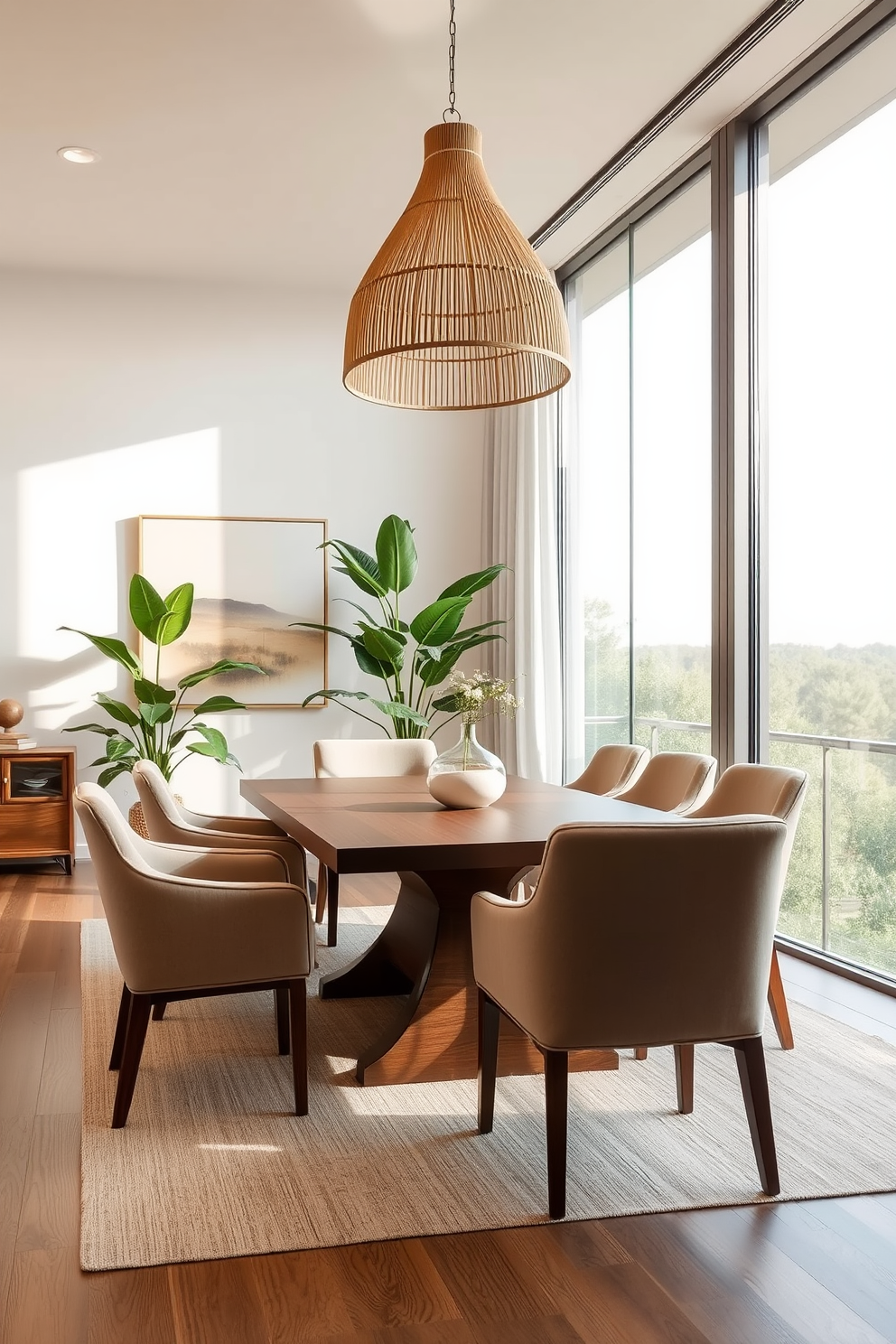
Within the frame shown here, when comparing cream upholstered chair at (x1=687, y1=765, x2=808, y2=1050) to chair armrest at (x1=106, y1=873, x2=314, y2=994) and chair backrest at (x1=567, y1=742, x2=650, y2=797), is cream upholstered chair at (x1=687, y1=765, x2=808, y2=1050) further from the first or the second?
chair armrest at (x1=106, y1=873, x2=314, y2=994)

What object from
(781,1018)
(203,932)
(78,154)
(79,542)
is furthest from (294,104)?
(781,1018)

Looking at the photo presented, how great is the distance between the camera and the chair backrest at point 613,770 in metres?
4.22

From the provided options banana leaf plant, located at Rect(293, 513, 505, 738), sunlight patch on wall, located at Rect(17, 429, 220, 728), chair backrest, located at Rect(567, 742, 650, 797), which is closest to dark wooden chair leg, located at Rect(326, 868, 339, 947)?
chair backrest, located at Rect(567, 742, 650, 797)

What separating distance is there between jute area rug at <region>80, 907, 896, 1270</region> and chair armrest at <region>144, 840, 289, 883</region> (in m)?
0.48

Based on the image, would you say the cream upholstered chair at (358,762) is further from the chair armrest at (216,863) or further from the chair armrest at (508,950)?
the chair armrest at (508,950)

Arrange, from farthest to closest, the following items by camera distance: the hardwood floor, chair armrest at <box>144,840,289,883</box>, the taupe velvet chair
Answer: the taupe velvet chair < chair armrest at <box>144,840,289,883</box> < the hardwood floor

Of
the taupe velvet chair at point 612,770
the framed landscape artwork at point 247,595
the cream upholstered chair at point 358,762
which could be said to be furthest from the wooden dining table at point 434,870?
the framed landscape artwork at point 247,595

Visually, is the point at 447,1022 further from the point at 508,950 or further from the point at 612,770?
the point at 612,770

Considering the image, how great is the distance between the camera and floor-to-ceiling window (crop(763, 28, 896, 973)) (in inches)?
150

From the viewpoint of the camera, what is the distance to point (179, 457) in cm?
652

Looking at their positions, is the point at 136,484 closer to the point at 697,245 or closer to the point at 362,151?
the point at 362,151

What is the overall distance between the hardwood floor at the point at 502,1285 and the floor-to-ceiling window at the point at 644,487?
2929mm

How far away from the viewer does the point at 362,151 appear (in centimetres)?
494

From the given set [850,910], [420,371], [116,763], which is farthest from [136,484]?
[850,910]
